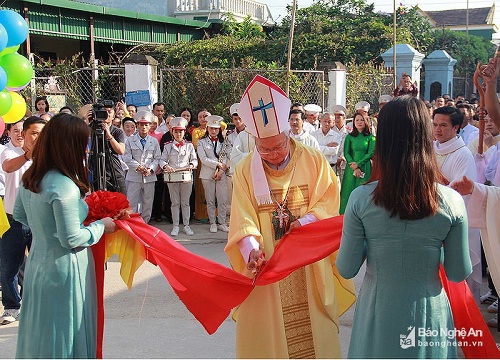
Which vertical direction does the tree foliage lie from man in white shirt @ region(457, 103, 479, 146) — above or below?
above

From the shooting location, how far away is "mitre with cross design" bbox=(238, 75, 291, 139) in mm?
3986

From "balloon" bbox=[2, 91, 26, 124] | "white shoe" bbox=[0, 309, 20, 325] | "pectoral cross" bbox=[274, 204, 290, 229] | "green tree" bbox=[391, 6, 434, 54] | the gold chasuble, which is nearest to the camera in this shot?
the gold chasuble

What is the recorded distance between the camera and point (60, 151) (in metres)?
3.43

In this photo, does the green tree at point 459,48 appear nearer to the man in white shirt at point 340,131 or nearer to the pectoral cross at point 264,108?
the man in white shirt at point 340,131

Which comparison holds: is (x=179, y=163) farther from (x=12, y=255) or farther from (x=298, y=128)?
(x=12, y=255)

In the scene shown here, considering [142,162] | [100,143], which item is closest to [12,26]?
[100,143]

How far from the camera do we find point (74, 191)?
339cm

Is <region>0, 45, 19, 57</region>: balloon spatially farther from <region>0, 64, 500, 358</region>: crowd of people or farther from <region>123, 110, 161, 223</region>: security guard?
<region>123, 110, 161, 223</region>: security guard

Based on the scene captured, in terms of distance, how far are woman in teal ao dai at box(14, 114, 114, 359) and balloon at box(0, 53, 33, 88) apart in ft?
11.0

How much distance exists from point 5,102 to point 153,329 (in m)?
2.74

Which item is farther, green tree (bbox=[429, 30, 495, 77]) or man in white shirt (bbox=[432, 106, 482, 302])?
green tree (bbox=[429, 30, 495, 77])

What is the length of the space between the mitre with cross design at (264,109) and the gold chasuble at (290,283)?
8.5 inches

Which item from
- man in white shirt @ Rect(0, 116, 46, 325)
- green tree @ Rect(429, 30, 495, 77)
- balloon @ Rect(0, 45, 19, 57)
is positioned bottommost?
man in white shirt @ Rect(0, 116, 46, 325)

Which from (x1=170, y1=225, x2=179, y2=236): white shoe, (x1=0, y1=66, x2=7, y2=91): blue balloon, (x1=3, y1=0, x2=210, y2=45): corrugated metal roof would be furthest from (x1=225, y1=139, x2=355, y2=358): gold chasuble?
(x1=3, y1=0, x2=210, y2=45): corrugated metal roof
